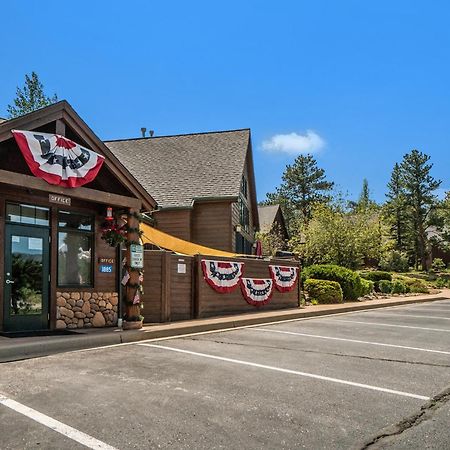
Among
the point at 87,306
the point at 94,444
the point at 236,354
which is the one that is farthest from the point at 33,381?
the point at 87,306

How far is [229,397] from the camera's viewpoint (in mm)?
5719

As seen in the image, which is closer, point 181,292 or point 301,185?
point 181,292

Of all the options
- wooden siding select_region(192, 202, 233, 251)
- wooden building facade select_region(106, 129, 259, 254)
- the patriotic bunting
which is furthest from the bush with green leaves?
the patriotic bunting

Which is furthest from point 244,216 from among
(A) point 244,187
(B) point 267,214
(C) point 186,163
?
(B) point 267,214

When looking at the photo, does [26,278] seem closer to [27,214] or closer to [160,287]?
[27,214]

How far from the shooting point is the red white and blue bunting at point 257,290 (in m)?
16.3

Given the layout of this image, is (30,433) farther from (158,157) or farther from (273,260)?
(158,157)

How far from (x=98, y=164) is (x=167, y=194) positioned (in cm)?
1291

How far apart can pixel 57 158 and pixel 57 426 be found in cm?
661

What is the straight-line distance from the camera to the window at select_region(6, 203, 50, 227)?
1045 cm

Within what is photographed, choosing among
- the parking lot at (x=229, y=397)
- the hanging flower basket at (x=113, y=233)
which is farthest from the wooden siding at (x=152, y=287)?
the parking lot at (x=229, y=397)

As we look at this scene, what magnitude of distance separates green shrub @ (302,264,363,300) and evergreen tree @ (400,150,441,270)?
34867 millimetres

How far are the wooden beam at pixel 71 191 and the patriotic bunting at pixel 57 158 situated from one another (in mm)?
116

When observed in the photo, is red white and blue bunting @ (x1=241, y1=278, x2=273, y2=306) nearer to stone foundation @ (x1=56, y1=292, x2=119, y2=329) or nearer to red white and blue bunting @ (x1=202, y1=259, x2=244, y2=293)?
red white and blue bunting @ (x1=202, y1=259, x2=244, y2=293)
